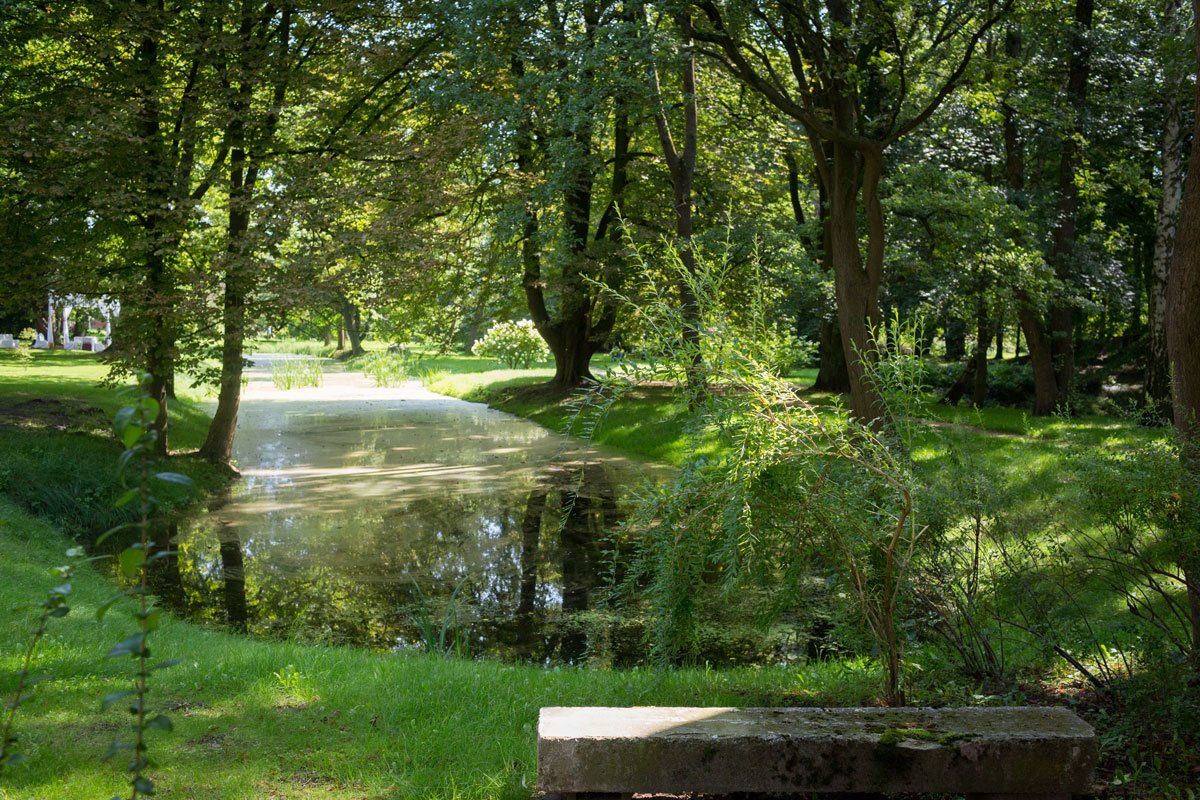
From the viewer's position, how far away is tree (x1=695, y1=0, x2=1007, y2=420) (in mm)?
10914

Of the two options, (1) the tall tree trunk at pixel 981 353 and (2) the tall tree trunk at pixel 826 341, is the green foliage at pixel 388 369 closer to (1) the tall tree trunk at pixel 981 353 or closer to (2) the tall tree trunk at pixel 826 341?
(2) the tall tree trunk at pixel 826 341

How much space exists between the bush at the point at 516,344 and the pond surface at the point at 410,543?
15.7 m

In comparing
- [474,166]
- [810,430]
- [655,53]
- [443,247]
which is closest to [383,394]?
[474,166]

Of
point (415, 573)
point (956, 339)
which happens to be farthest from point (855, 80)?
point (956, 339)

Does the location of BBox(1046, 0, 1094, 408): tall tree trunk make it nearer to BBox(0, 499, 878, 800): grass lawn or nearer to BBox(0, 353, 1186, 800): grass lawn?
BBox(0, 353, 1186, 800): grass lawn

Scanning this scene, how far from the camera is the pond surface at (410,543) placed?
27.9ft

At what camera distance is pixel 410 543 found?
11.6 m

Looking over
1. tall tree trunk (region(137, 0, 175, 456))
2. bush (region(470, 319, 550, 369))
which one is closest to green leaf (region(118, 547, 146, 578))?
tall tree trunk (region(137, 0, 175, 456))

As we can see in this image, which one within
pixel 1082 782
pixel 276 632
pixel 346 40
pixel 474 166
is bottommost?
pixel 276 632

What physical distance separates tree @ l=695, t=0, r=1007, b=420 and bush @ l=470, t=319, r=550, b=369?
24.1m

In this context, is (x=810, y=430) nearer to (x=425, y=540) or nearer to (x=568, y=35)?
(x=425, y=540)

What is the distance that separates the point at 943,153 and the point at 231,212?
12099 mm

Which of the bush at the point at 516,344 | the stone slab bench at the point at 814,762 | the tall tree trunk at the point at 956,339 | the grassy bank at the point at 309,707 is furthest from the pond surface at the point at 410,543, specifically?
the bush at the point at 516,344

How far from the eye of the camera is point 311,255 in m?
14.5
